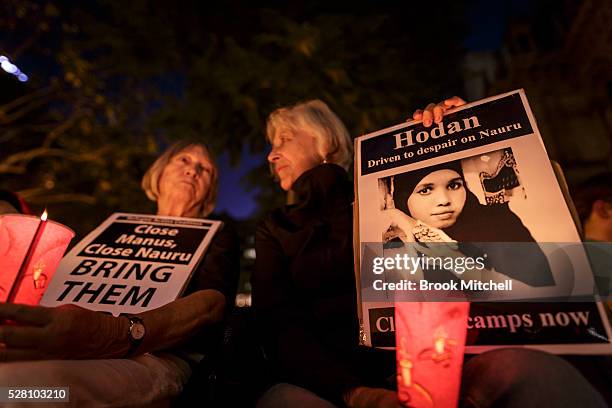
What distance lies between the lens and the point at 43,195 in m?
5.44

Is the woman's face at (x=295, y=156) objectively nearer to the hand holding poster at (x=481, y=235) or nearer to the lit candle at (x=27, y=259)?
the hand holding poster at (x=481, y=235)

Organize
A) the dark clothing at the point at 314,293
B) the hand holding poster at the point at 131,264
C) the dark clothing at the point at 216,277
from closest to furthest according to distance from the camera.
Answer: the dark clothing at the point at 314,293
the hand holding poster at the point at 131,264
the dark clothing at the point at 216,277

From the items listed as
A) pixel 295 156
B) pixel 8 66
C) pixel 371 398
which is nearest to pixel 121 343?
pixel 371 398

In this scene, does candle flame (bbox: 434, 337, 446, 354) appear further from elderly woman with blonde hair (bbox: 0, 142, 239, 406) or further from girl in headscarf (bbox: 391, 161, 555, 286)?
elderly woman with blonde hair (bbox: 0, 142, 239, 406)

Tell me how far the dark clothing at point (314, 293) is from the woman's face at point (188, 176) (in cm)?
82

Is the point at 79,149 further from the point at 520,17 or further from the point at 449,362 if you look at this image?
the point at 520,17

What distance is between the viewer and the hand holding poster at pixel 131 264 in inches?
55.9

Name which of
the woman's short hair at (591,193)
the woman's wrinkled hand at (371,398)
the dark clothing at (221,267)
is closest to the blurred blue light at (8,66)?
the dark clothing at (221,267)

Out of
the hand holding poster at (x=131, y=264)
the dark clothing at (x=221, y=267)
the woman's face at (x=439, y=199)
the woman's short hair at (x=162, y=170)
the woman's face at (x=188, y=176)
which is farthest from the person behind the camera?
the woman's short hair at (x=162, y=170)

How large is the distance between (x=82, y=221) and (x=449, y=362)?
525 centimetres

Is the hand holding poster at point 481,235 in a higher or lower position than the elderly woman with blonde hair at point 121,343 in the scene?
higher

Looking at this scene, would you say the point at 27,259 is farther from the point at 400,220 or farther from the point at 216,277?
the point at 400,220

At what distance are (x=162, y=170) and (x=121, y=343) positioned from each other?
1.60 m

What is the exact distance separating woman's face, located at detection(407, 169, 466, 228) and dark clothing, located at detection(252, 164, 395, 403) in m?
0.52
